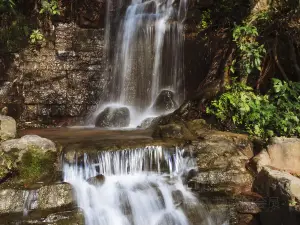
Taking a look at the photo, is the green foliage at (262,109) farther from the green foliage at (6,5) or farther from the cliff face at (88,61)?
the green foliage at (6,5)

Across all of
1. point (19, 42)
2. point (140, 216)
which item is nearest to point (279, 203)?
point (140, 216)

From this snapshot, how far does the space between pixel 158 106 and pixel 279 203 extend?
4.76 meters

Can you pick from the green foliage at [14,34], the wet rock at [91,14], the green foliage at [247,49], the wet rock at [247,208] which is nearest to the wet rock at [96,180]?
the wet rock at [247,208]

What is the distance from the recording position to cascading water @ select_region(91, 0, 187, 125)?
10.1 meters

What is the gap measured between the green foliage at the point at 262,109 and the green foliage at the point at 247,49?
0.47m

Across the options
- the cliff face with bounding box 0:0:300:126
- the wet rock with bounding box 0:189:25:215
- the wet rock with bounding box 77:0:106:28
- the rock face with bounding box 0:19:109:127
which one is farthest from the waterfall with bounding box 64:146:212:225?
the wet rock with bounding box 77:0:106:28

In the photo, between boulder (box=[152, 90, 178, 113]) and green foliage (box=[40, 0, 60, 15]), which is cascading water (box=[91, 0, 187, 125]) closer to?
boulder (box=[152, 90, 178, 113])

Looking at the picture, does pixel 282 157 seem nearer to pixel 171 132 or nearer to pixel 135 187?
pixel 171 132

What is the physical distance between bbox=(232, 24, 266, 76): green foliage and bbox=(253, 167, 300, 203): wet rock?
2909 mm

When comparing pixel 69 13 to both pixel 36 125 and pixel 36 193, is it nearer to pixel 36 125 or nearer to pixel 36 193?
pixel 36 125

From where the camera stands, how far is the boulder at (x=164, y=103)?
9.23 m

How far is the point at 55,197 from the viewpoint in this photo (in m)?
4.87

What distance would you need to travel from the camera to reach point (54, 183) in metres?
5.08

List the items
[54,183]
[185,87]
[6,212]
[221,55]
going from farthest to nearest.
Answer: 1. [185,87]
2. [221,55]
3. [54,183]
4. [6,212]
